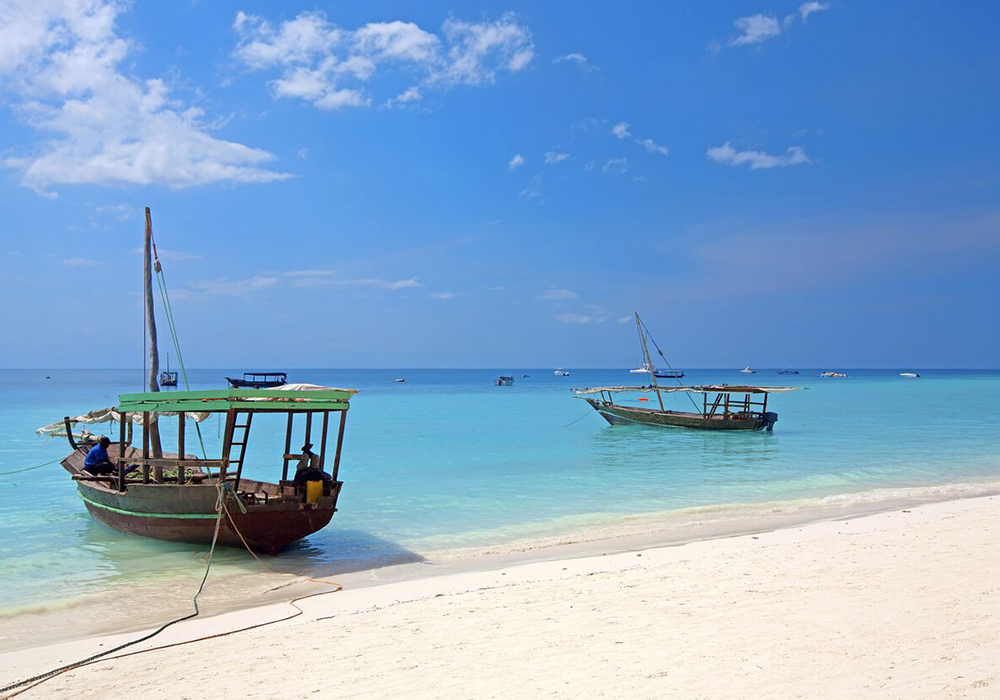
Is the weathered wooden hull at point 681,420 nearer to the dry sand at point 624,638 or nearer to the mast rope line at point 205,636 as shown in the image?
the dry sand at point 624,638

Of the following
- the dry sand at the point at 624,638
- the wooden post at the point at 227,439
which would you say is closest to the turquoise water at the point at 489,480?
the wooden post at the point at 227,439

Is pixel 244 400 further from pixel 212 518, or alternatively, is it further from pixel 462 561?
pixel 462 561

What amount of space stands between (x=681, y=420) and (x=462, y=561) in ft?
78.3

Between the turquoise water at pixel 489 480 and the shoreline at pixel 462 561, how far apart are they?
513 mm

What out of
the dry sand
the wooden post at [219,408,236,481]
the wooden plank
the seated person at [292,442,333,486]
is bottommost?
the dry sand

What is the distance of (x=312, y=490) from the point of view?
428 inches

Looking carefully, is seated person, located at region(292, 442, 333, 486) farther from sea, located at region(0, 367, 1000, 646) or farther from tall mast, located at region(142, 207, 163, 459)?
tall mast, located at region(142, 207, 163, 459)

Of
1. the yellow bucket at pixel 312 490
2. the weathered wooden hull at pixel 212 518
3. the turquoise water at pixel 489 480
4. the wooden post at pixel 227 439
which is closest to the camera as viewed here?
the wooden post at pixel 227 439

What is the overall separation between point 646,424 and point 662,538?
923 inches

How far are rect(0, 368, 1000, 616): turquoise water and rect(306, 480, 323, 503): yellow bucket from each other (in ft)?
3.10

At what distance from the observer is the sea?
10695 mm

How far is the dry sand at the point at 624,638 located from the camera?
194 inches

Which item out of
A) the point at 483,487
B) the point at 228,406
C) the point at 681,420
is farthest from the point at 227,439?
the point at 681,420

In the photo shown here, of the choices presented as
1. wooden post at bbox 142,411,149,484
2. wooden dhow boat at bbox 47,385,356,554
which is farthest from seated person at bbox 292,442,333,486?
wooden post at bbox 142,411,149,484
